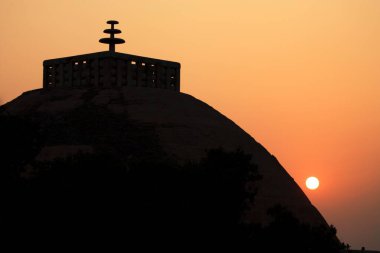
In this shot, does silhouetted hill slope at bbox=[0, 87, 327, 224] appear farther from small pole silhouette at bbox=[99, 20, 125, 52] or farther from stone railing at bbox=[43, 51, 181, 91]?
small pole silhouette at bbox=[99, 20, 125, 52]

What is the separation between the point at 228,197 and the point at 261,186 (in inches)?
674

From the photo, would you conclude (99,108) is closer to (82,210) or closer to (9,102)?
(9,102)

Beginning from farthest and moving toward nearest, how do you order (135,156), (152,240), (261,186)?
(261,186)
(135,156)
(152,240)

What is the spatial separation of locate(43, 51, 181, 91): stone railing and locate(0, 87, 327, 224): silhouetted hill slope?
2.10 ft

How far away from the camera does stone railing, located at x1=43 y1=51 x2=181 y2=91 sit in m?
61.9

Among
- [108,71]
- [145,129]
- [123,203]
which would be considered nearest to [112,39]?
[108,71]

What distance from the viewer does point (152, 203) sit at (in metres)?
42.9

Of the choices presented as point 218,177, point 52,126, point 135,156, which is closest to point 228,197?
point 218,177

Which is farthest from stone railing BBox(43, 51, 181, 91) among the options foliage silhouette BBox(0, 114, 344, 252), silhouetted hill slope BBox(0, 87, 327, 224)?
foliage silhouette BBox(0, 114, 344, 252)

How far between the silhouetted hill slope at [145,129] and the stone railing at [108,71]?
0.64 metres

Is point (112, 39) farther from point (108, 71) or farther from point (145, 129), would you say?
point (145, 129)

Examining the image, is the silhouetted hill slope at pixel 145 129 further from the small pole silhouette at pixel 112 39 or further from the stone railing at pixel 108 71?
the small pole silhouette at pixel 112 39

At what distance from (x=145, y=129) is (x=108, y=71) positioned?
12.9 ft

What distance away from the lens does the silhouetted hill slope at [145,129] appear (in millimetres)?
58156
